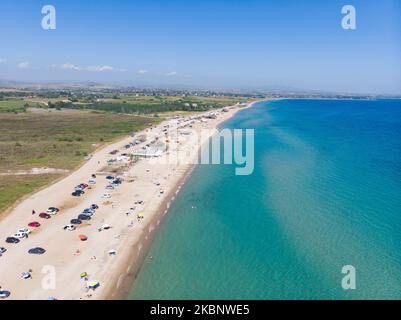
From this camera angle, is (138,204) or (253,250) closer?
(253,250)

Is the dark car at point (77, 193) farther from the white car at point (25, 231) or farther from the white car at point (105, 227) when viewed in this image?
the white car at point (25, 231)

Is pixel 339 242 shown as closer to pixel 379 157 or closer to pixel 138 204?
pixel 138 204

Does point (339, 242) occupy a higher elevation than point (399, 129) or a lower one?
lower

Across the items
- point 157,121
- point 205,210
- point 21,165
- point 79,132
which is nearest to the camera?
point 205,210

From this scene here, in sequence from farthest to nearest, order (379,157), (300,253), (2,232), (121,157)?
(379,157) → (121,157) → (2,232) → (300,253)

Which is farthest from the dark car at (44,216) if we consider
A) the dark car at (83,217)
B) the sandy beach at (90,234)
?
the dark car at (83,217)

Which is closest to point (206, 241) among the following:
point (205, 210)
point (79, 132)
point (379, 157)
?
point (205, 210)

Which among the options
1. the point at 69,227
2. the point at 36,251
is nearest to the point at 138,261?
the point at 36,251
